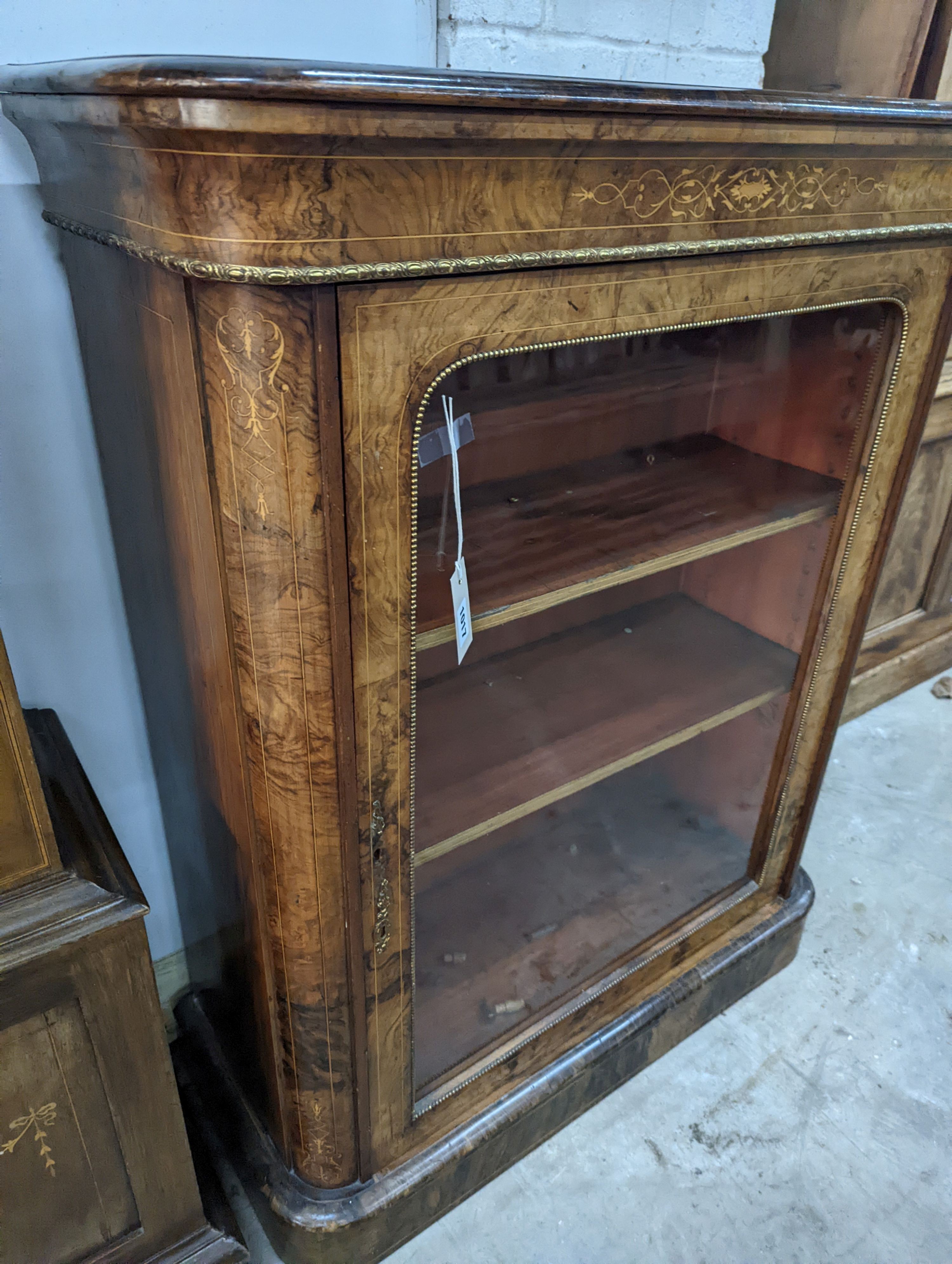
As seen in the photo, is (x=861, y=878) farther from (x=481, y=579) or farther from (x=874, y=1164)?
(x=481, y=579)

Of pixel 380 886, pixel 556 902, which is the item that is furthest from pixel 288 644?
pixel 556 902

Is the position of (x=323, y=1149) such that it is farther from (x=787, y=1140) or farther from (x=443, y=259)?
(x=443, y=259)

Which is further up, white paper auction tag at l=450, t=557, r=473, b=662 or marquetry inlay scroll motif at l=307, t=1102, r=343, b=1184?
white paper auction tag at l=450, t=557, r=473, b=662

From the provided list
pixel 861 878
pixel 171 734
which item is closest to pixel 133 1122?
pixel 171 734

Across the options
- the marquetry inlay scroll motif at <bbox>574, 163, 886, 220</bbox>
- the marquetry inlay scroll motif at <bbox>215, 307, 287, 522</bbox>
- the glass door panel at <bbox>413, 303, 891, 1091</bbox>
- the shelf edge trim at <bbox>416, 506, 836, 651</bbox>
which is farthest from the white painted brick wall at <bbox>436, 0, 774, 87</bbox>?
the marquetry inlay scroll motif at <bbox>215, 307, 287, 522</bbox>

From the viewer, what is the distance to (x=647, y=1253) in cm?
113

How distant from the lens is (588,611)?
127 centimetres

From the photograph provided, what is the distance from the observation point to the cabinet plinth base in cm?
101

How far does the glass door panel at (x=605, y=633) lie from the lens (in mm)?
896

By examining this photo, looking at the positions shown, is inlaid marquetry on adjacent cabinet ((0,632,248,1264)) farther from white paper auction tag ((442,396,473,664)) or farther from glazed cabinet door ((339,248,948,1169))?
white paper auction tag ((442,396,473,664))

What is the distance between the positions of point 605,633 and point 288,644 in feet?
2.36

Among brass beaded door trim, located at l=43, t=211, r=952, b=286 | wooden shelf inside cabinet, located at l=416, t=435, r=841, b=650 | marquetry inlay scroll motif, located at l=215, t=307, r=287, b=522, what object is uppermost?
brass beaded door trim, located at l=43, t=211, r=952, b=286

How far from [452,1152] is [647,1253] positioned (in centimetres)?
30

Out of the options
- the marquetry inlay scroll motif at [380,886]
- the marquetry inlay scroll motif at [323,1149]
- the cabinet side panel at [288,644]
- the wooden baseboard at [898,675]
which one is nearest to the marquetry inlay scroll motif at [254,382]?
the cabinet side panel at [288,644]
